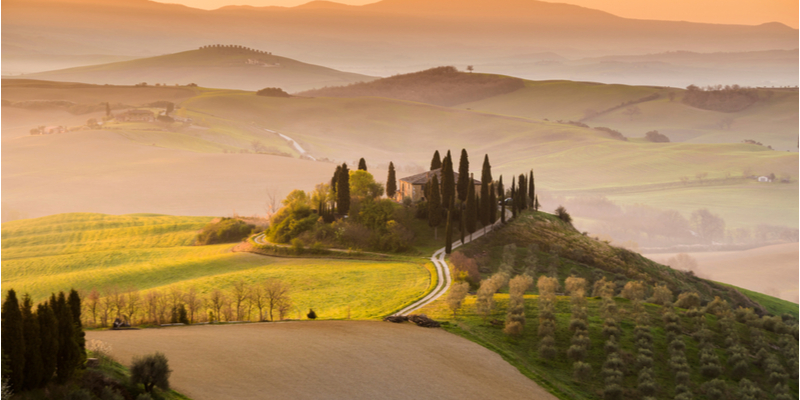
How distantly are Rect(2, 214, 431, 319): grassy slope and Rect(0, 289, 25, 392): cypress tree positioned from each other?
81.9 feet

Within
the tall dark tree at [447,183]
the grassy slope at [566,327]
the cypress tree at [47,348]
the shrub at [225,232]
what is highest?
the tall dark tree at [447,183]

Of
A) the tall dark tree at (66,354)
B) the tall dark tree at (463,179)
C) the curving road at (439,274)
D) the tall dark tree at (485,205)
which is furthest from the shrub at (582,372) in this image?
the tall dark tree at (463,179)

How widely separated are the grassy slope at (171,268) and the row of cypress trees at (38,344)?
23044 millimetres

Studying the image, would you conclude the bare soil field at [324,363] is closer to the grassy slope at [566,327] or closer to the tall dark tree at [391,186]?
the grassy slope at [566,327]

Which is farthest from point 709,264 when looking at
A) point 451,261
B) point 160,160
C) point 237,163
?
point 160,160

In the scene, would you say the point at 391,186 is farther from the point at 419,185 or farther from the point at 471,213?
the point at 471,213

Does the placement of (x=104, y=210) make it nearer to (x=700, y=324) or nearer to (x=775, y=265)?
(x=700, y=324)

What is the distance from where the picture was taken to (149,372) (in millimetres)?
22250

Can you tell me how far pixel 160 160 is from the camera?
191375mm

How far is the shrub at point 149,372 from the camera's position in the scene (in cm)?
2222

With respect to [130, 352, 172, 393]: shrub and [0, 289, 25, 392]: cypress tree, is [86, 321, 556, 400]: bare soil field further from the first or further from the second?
[0, 289, 25, 392]: cypress tree

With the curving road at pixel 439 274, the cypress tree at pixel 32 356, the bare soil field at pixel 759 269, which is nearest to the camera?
the cypress tree at pixel 32 356

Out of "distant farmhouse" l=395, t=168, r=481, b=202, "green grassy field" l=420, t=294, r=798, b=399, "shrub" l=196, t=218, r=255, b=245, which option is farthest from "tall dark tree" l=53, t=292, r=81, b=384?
"shrub" l=196, t=218, r=255, b=245

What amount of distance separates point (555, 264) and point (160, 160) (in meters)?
162
